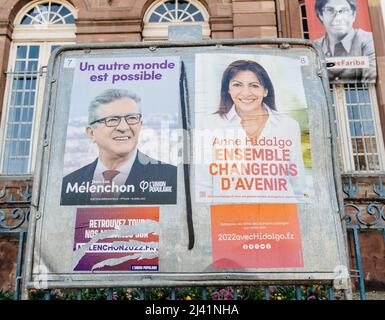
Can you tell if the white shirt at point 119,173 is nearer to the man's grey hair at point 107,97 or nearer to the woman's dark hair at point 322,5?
the man's grey hair at point 107,97

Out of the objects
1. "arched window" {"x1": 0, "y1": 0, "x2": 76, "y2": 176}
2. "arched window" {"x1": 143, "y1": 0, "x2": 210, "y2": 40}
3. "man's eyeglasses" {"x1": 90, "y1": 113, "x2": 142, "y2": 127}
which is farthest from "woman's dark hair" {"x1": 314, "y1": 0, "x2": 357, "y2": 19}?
"man's eyeglasses" {"x1": 90, "y1": 113, "x2": 142, "y2": 127}

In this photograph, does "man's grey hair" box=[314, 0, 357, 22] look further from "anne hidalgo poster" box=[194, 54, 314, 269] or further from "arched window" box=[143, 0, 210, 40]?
"anne hidalgo poster" box=[194, 54, 314, 269]

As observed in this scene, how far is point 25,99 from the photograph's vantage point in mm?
10742

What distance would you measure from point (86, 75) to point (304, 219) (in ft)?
8.12

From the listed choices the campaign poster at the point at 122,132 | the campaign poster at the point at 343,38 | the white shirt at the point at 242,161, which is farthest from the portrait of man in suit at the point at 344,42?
the campaign poster at the point at 122,132

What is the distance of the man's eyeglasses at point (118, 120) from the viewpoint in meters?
4.04

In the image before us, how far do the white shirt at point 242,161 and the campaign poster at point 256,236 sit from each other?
8cm

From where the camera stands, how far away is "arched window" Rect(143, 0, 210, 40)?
1124cm

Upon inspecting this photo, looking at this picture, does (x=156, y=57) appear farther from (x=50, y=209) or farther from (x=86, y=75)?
(x=50, y=209)

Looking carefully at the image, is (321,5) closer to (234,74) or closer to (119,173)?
(234,74)

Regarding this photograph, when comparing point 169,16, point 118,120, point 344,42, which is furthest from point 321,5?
point 118,120

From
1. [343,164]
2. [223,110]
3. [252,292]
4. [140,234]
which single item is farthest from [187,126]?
[343,164]

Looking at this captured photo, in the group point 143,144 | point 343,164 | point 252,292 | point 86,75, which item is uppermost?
point 343,164

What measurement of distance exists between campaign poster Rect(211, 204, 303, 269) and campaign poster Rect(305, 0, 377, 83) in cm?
728
